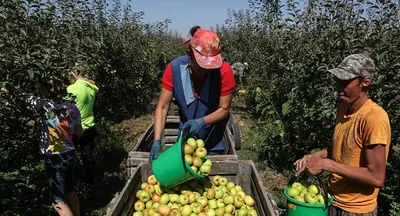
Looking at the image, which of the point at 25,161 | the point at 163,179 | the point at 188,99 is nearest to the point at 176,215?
the point at 163,179

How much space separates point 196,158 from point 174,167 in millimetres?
183

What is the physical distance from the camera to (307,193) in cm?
219

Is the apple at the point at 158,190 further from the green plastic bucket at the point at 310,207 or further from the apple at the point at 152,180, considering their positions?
the green plastic bucket at the point at 310,207

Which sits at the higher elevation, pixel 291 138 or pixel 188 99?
pixel 188 99

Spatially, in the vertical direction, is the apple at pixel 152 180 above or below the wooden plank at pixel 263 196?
below

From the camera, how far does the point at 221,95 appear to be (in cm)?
299

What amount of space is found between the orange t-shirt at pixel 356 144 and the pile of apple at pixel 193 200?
0.61 meters

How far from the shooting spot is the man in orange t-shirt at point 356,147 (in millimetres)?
1987

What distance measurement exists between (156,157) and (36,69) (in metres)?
1.17

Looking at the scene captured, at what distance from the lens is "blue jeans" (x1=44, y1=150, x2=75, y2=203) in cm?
357

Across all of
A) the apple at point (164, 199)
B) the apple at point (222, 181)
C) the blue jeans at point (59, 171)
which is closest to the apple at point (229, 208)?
the apple at point (222, 181)

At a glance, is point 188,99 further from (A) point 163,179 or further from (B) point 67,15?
(B) point 67,15

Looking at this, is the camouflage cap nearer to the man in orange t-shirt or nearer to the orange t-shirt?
the man in orange t-shirt

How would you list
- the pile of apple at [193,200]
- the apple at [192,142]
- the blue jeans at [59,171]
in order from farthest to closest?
the blue jeans at [59,171] < the apple at [192,142] < the pile of apple at [193,200]
